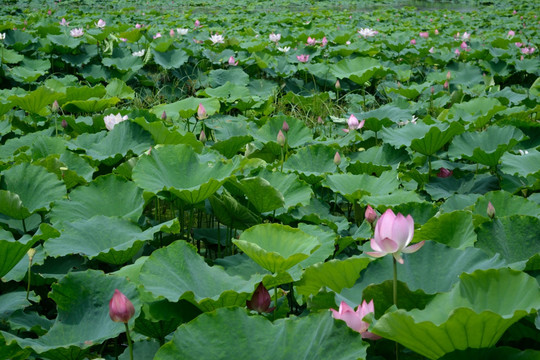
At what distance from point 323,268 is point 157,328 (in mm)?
386

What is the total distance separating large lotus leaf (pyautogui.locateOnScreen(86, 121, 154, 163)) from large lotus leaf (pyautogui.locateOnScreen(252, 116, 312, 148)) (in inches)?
20.8

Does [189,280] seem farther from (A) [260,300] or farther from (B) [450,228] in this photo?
(B) [450,228]

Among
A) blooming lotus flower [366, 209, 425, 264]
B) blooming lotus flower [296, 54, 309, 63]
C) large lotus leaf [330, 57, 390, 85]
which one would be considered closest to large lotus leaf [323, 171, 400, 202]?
blooming lotus flower [366, 209, 425, 264]

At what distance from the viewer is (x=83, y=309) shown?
121 centimetres

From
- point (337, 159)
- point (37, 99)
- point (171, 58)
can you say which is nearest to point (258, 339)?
point (337, 159)

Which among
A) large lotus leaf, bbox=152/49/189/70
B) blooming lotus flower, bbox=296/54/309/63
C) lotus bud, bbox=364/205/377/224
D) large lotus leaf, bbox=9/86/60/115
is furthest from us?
blooming lotus flower, bbox=296/54/309/63

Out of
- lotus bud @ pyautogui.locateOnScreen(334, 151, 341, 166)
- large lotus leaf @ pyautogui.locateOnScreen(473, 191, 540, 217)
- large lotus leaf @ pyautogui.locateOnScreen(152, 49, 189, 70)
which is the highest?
large lotus leaf @ pyautogui.locateOnScreen(473, 191, 540, 217)

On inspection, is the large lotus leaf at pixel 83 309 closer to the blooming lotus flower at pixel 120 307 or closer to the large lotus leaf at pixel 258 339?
the blooming lotus flower at pixel 120 307

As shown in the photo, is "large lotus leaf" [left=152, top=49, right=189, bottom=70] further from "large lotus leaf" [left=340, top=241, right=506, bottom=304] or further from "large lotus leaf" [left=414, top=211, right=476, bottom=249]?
"large lotus leaf" [left=340, top=241, right=506, bottom=304]

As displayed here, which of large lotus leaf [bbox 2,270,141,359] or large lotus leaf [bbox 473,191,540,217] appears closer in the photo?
large lotus leaf [bbox 2,270,141,359]

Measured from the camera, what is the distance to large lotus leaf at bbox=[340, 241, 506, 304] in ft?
3.86

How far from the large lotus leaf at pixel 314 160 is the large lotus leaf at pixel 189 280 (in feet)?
3.27

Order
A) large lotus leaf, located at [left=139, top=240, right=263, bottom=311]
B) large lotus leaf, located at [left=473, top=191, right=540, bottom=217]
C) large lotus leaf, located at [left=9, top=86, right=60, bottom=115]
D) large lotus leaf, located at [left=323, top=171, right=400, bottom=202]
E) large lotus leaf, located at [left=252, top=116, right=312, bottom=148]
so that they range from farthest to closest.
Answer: large lotus leaf, located at [left=9, top=86, right=60, bottom=115] → large lotus leaf, located at [left=252, top=116, right=312, bottom=148] → large lotus leaf, located at [left=323, top=171, right=400, bottom=202] → large lotus leaf, located at [left=473, top=191, right=540, bottom=217] → large lotus leaf, located at [left=139, top=240, right=263, bottom=311]

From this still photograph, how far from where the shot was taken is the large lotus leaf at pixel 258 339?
92 centimetres
